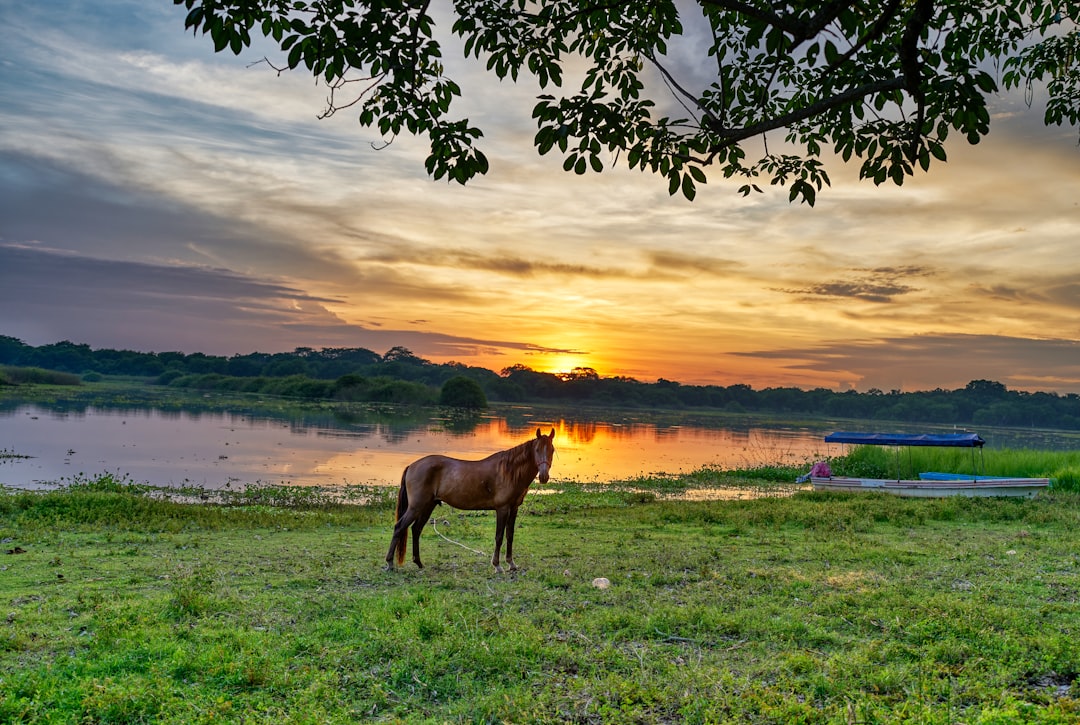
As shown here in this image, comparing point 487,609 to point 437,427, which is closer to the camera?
point 487,609

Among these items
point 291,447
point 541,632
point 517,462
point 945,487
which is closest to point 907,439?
point 945,487

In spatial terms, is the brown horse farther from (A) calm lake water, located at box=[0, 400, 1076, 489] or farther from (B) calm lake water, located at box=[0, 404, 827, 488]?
(B) calm lake water, located at box=[0, 404, 827, 488]

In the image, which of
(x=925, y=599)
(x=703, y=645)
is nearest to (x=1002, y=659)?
(x=925, y=599)

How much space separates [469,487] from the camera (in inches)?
371

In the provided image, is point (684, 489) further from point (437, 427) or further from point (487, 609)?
point (437, 427)

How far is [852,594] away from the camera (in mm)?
7520

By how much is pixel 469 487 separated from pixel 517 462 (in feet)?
2.43

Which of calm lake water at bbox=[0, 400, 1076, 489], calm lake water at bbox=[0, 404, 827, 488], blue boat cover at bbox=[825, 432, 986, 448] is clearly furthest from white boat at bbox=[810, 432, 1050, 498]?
calm lake water at bbox=[0, 400, 1076, 489]

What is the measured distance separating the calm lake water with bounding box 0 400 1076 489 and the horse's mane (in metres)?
15.6

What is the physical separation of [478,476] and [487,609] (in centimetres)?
251

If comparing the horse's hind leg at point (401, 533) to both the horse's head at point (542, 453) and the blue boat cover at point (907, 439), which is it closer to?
the horse's head at point (542, 453)

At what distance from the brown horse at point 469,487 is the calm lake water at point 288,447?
15076 millimetres

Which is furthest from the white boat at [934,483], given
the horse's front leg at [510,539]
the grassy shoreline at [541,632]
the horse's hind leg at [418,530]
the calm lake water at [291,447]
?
the horse's hind leg at [418,530]

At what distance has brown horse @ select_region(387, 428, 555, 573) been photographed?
9344 millimetres
